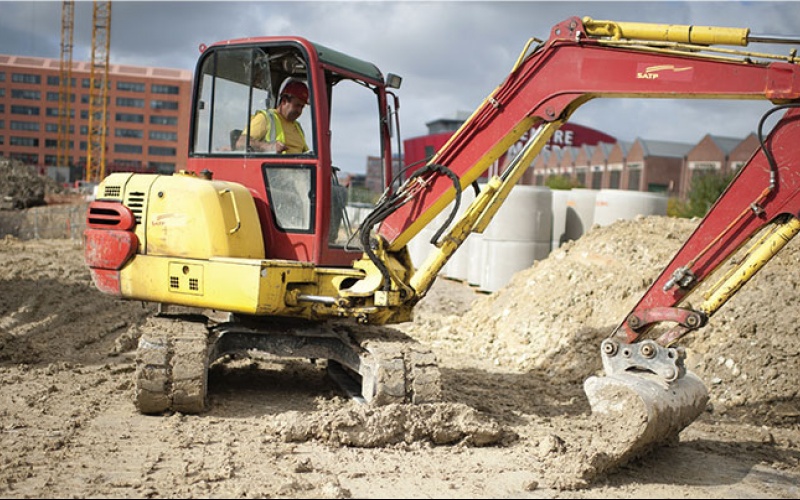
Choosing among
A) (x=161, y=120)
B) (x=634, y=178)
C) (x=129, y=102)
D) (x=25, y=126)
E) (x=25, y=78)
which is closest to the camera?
(x=25, y=78)

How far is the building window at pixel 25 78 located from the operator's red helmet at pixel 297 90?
8559 mm

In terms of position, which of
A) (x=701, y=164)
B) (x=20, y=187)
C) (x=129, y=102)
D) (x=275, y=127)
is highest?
(x=129, y=102)

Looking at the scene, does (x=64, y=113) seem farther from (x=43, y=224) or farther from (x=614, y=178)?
(x=614, y=178)

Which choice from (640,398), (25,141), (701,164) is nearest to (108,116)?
(701,164)

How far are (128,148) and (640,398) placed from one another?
3563 cm

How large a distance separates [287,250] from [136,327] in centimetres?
445

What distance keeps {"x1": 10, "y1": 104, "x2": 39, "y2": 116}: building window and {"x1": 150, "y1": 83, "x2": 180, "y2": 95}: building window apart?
17.8 meters

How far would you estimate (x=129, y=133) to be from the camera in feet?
127

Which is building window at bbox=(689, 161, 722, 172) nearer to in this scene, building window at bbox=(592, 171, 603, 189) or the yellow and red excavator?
building window at bbox=(592, 171, 603, 189)

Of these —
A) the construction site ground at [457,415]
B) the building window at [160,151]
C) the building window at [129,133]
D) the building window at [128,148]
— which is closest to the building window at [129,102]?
the building window at [129,133]

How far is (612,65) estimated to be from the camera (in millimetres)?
6125

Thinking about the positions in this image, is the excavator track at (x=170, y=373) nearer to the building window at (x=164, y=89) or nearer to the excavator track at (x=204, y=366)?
the excavator track at (x=204, y=366)

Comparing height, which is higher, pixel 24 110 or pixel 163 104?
pixel 163 104

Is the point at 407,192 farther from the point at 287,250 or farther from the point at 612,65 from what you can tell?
the point at 612,65
